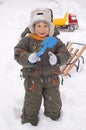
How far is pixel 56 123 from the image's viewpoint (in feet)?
13.1

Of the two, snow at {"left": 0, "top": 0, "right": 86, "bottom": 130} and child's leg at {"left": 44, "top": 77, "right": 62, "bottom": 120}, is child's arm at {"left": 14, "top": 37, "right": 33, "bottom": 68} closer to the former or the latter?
child's leg at {"left": 44, "top": 77, "right": 62, "bottom": 120}

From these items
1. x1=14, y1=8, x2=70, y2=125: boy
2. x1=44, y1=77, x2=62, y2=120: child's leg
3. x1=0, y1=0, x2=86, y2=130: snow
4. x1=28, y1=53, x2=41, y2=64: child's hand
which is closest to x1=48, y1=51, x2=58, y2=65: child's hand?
x1=14, y1=8, x2=70, y2=125: boy

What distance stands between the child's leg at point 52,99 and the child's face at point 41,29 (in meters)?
0.51

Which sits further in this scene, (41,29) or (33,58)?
(41,29)

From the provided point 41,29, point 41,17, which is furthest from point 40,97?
point 41,17

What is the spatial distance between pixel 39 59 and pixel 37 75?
7.9 inches

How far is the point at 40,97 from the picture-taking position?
151 inches

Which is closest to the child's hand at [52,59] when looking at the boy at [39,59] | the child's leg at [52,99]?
the boy at [39,59]

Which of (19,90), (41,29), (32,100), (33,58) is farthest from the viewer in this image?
(19,90)

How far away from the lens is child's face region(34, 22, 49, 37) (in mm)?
3592

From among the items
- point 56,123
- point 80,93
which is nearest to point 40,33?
point 56,123

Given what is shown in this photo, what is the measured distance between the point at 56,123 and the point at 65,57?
0.83 metres

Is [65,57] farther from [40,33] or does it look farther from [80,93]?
[80,93]

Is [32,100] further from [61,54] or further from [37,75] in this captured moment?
[61,54]
